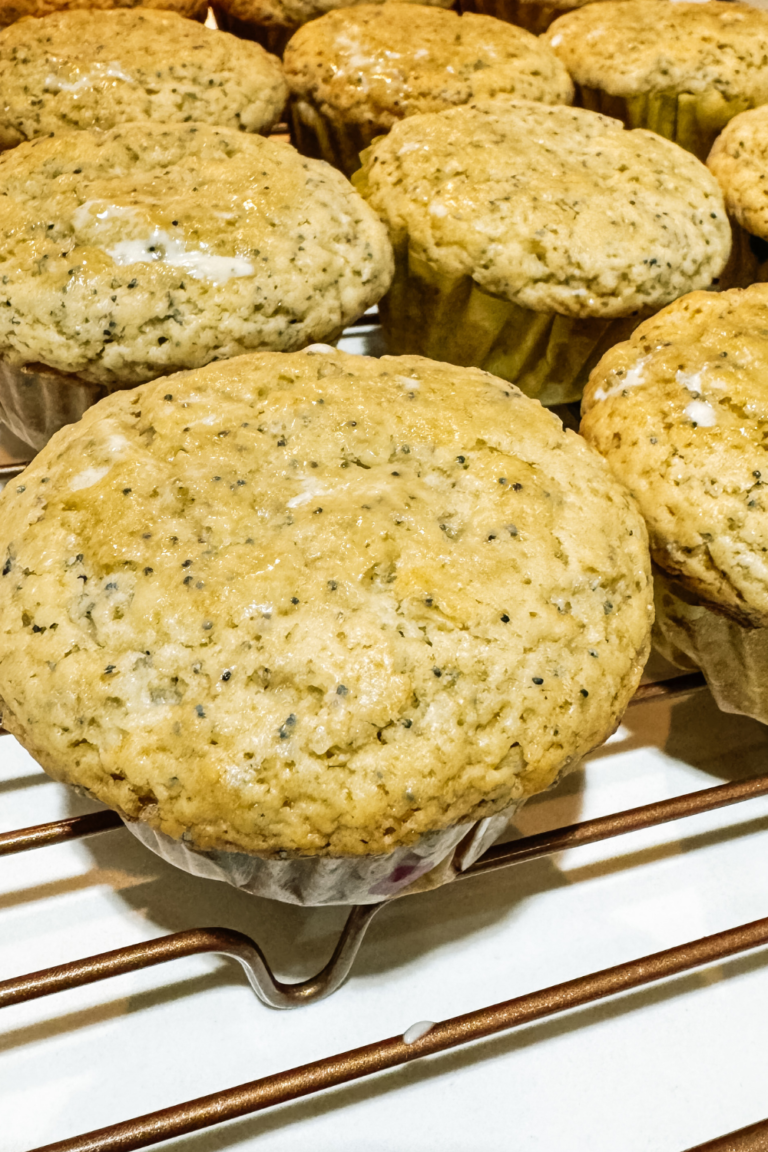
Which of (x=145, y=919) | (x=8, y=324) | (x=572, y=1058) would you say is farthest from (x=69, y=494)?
(x=572, y=1058)

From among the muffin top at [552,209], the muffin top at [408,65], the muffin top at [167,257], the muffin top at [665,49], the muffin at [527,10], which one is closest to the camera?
the muffin top at [167,257]

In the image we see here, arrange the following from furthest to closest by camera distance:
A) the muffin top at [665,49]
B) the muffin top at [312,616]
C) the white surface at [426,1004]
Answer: the muffin top at [665,49] < the white surface at [426,1004] < the muffin top at [312,616]

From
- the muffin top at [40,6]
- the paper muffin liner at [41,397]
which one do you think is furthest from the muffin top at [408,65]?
the paper muffin liner at [41,397]

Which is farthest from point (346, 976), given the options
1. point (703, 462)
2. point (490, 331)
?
point (490, 331)

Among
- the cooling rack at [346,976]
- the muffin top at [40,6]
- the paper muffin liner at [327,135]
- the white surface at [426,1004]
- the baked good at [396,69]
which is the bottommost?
the white surface at [426,1004]

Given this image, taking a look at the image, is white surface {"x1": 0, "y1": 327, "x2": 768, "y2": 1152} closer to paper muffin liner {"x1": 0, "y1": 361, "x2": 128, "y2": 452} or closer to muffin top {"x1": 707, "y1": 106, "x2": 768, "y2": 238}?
paper muffin liner {"x1": 0, "y1": 361, "x2": 128, "y2": 452}

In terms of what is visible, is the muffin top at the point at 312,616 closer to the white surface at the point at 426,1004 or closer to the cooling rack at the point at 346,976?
the cooling rack at the point at 346,976
